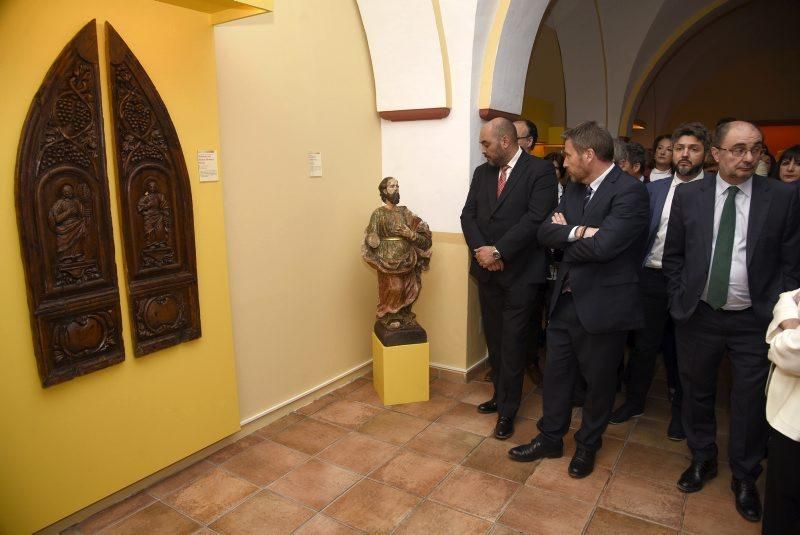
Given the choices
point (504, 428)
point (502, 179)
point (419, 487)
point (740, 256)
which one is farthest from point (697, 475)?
point (502, 179)

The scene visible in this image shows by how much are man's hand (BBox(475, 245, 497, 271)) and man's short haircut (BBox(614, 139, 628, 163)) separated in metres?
1.18

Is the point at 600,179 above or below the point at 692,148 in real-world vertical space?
below

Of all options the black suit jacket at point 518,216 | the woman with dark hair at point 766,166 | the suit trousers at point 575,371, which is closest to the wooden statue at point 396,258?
the black suit jacket at point 518,216

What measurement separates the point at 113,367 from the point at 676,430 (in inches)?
130

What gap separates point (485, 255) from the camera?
11.1 ft

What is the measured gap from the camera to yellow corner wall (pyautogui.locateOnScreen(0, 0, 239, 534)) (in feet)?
7.29

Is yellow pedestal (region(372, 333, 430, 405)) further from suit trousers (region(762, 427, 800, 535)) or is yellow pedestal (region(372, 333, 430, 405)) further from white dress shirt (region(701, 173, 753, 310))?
suit trousers (region(762, 427, 800, 535))

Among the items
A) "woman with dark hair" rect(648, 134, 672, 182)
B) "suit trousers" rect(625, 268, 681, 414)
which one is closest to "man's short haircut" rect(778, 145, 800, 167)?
"woman with dark hair" rect(648, 134, 672, 182)

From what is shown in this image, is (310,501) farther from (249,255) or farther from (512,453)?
(249,255)

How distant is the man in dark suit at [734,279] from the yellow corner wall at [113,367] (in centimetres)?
254

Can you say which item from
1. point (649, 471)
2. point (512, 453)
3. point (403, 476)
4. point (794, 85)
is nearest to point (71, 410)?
point (403, 476)

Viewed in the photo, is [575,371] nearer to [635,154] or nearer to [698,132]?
[698,132]

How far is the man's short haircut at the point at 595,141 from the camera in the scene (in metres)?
2.76

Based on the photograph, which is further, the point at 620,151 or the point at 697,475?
the point at 620,151
